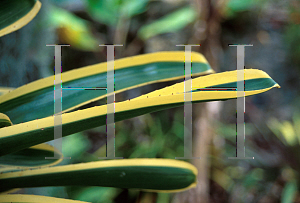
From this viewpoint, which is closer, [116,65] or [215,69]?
[116,65]

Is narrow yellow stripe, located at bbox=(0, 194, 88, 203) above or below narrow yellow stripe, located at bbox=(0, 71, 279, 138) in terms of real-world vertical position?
below

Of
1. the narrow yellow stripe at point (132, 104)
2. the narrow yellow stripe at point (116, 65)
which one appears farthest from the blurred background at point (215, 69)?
the narrow yellow stripe at point (132, 104)

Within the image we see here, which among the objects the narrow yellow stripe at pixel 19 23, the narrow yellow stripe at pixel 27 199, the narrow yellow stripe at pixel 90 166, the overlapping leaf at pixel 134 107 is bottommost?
the narrow yellow stripe at pixel 27 199

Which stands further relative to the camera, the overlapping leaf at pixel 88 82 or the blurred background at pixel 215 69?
the blurred background at pixel 215 69

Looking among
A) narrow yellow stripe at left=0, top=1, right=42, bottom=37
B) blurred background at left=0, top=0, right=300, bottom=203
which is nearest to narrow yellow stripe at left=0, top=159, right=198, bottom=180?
narrow yellow stripe at left=0, top=1, right=42, bottom=37

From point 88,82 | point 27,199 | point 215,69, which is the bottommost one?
point 27,199

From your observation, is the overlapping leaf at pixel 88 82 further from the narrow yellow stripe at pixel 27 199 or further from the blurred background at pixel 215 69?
the blurred background at pixel 215 69

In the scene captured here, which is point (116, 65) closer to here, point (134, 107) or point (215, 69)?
point (134, 107)

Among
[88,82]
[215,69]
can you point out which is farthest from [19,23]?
[215,69]

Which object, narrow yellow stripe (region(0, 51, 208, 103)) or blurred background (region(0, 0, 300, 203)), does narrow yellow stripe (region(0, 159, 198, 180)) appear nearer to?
narrow yellow stripe (region(0, 51, 208, 103))
